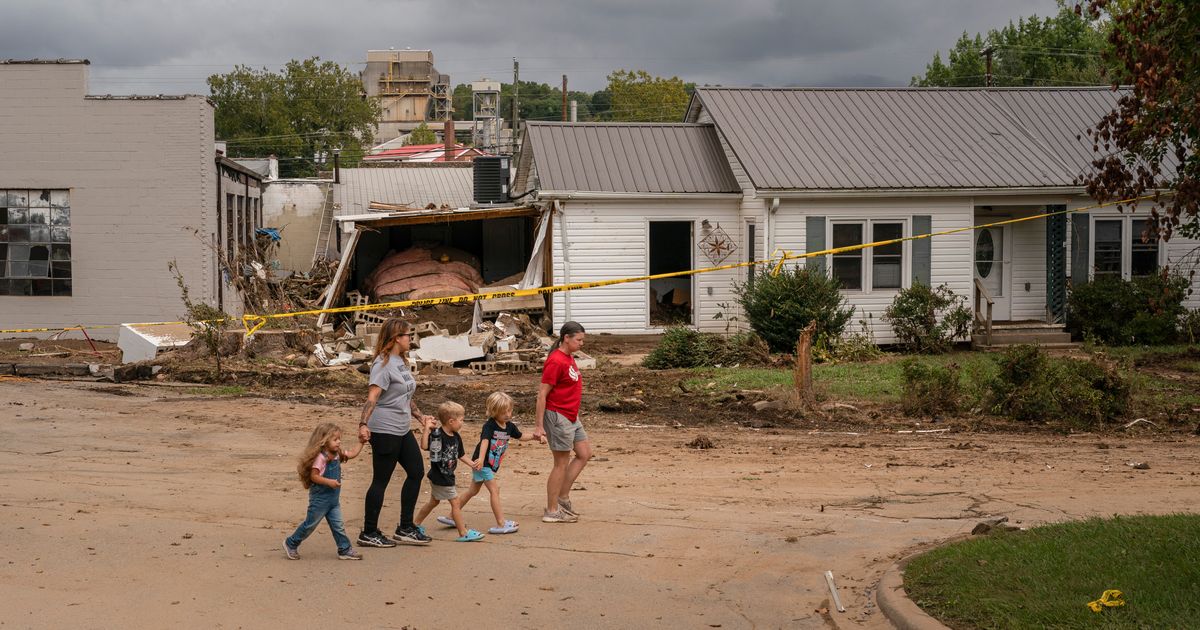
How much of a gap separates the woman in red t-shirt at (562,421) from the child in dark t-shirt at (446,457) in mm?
719

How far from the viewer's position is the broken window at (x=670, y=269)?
24.9m

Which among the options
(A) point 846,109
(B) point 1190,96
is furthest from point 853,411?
(A) point 846,109

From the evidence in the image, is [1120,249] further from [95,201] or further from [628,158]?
[95,201]

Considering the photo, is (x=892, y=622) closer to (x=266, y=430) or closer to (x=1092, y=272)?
(x=266, y=430)

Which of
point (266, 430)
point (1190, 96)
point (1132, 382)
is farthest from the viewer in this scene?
point (1132, 382)

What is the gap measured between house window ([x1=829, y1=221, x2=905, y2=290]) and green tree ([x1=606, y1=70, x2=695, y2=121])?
169ft

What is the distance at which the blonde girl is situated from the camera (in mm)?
8086

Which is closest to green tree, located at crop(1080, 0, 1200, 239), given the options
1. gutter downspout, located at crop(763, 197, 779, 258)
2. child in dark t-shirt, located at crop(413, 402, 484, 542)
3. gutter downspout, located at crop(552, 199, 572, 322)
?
child in dark t-shirt, located at crop(413, 402, 484, 542)

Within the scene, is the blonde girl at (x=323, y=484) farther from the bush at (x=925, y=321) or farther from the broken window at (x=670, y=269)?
the bush at (x=925, y=321)

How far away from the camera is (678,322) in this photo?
24.3 m

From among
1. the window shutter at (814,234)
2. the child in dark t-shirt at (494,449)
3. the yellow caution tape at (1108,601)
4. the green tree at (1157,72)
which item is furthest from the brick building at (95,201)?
the yellow caution tape at (1108,601)

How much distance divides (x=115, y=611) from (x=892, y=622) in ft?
14.9

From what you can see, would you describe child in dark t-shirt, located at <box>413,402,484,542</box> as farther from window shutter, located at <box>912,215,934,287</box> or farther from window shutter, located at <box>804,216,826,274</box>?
window shutter, located at <box>912,215,934,287</box>

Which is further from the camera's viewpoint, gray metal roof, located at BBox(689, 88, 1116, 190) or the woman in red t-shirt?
gray metal roof, located at BBox(689, 88, 1116, 190)
